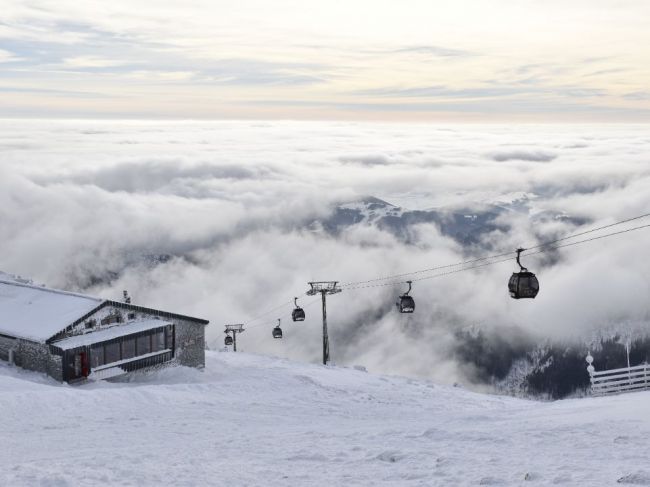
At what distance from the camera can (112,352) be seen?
3419cm

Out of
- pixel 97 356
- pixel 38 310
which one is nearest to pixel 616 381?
pixel 97 356

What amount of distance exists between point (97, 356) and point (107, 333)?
143cm

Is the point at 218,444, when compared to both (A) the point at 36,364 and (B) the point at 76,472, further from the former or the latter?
(A) the point at 36,364

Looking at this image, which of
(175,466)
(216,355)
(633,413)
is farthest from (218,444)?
(216,355)

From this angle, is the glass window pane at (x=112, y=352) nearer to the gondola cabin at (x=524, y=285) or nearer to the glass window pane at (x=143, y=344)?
the glass window pane at (x=143, y=344)

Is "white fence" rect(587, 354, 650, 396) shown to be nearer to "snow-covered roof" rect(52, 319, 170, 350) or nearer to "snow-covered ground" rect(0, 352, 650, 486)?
"snow-covered ground" rect(0, 352, 650, 486)

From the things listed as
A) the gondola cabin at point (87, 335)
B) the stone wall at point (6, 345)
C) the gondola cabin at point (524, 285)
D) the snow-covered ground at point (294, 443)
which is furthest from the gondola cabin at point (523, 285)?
the stone wall at point (6, 345)

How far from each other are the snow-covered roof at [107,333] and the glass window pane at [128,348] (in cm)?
50

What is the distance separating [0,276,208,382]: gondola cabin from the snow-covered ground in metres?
10.5

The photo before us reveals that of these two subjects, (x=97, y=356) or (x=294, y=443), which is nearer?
(x=294, y=443)

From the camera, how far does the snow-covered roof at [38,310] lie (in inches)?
1315

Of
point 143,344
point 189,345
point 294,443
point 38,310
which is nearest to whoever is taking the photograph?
point 294,443

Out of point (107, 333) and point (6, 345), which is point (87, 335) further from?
point (6, 345)

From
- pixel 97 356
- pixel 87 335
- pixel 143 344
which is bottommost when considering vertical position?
pixel 97 356
